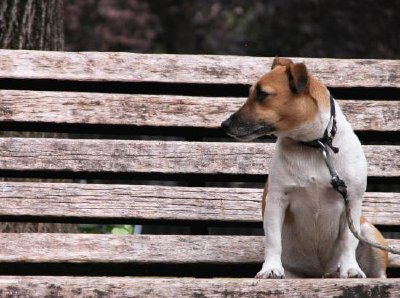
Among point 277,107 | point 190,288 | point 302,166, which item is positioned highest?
point 277,107

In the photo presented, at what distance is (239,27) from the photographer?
42.1ft

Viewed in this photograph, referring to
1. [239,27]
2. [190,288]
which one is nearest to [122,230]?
[190,288]

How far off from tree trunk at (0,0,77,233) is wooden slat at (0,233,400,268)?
0.89m

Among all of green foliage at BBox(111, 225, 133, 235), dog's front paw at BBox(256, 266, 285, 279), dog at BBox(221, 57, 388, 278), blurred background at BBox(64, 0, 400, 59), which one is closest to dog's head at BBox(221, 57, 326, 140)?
dog at BBox(221, 57, 388, 278)

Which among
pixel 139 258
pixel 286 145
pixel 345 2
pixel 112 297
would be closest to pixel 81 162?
pixel 139 258

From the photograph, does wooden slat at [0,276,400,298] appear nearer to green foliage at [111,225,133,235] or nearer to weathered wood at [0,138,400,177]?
weathered wood at [0,138,400,177]

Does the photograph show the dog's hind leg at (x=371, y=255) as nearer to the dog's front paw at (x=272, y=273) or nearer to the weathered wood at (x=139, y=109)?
the dog's front paw at (x=272, y=273)

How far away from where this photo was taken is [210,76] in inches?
188

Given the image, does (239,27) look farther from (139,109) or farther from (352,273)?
(352,273)

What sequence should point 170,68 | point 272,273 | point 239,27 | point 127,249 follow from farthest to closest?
point 239,27, point 170,68, point 127,249, point 272,273

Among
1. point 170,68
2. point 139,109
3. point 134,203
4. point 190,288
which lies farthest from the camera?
point 170,68

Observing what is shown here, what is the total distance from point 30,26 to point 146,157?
1268 millimetres

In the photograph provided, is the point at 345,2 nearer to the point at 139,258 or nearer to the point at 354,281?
the point at 139,258

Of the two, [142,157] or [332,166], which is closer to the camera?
[332,166]
